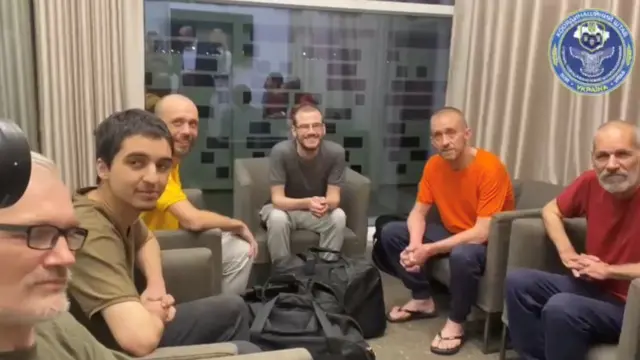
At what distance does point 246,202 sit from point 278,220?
0.86 feet

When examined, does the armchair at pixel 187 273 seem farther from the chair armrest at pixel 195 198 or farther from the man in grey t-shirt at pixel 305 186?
the man in grey t-shirt at pixel 305 186

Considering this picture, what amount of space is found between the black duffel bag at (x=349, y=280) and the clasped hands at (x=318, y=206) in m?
0.27

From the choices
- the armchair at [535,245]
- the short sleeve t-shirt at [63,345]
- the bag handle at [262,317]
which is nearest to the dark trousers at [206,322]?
the bag handle at [262,317]

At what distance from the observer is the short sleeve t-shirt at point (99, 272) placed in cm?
157

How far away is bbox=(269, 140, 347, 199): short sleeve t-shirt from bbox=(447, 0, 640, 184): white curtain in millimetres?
1143

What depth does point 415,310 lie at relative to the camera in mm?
3172

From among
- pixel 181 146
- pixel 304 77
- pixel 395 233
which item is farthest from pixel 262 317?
pixel 304 77

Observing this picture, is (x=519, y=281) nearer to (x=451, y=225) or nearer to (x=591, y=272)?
(x=591, y=272)

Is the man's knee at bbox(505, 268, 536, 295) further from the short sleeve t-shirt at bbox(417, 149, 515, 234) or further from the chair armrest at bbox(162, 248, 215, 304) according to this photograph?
the chair armrest at bbox(162, 248, 215, 304)

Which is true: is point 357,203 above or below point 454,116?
below

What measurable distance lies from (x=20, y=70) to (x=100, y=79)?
0.42m

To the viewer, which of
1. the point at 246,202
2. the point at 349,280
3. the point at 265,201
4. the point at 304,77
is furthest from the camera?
the point at 304,77

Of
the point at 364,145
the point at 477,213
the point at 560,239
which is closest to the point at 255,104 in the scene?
the point at 364,145

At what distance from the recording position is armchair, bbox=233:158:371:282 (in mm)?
3197
